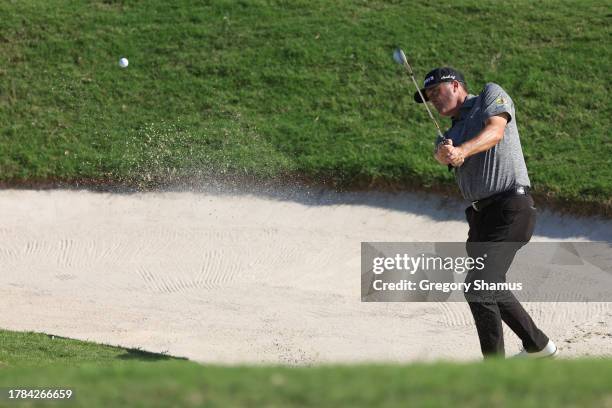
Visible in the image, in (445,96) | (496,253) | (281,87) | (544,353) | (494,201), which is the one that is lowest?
(281,87)

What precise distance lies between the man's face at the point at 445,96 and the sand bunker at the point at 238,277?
2437 mm

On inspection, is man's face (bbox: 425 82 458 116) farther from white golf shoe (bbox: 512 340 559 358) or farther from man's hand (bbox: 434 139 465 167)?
white golf shoe (bbox: 512 340 559 358)

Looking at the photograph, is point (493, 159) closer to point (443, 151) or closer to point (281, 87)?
point (443, 151)

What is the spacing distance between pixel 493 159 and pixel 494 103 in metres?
0.42

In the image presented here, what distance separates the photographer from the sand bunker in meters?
9.66

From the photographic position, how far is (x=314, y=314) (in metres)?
10.5

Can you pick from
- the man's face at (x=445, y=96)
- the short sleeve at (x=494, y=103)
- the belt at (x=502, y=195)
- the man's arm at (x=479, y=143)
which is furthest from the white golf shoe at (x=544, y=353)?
the man's face at (x=445, y=96)

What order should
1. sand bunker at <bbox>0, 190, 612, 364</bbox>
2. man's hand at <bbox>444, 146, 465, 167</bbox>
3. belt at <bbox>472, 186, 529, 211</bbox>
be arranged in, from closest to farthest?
man's hand at <bbox>444, 146, 465, 167</bbox>
belt at <bbox>472, 186, 529, 211</bbox>
sand bunker at <bbox>0, 190, 612, 364</bbox>

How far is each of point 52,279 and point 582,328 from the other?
6.30m

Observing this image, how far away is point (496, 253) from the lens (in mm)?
7270

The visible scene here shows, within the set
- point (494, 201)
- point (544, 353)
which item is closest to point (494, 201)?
point (494, 201)

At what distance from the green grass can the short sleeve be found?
5.24 meters

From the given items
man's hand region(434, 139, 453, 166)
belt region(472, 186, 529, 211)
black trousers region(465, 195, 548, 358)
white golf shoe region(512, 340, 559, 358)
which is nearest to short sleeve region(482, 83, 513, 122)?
man's hand region(434, 139, 453, 166)

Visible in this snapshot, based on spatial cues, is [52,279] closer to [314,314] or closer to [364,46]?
[314,314]
